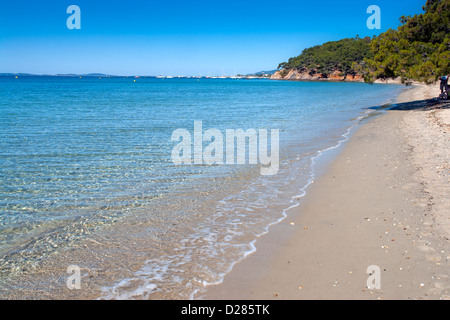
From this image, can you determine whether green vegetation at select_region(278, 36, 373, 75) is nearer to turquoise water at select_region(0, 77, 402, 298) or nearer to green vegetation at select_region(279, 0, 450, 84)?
green vegetation at select_region(279, 0, 450, 84)

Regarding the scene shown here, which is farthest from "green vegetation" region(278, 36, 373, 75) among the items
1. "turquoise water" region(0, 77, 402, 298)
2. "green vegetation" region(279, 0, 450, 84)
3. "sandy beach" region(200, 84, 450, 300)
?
"sandy beach" region(200, 84, 450, 300)

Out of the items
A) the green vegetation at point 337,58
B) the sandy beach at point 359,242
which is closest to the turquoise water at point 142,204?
the sandy beach at point 359,242

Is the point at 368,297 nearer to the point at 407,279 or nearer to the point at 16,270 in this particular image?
the point at 407,279

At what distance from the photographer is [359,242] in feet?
19.6

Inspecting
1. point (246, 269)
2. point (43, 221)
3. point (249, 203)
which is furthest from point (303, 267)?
point (43, 221)

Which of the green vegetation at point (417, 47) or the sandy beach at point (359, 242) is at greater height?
the green vegetation at point (417, 47)

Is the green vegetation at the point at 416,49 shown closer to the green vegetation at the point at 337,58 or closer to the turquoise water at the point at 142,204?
the turquoise water at the point at 142,204

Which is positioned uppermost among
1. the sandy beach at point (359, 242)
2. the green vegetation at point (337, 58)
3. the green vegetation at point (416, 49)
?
the green vegetation at point (337, 58)

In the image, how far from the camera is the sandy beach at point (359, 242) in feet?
15.3

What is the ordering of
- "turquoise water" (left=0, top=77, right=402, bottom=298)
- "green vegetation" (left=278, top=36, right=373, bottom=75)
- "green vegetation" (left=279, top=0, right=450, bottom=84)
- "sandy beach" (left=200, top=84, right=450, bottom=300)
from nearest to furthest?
"sandy beach" (left=200, top=84, right=450, bottom=300), "turquoise water" (left=0, top=77, right=402, bottom=298), "green vegetation" (left=279, top=0, right=450, bottom=84), "green vegetation" (left=278, top=36, right=373, bottom=75)

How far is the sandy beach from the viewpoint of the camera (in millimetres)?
4672

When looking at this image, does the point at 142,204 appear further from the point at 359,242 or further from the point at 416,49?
the point at 416,49

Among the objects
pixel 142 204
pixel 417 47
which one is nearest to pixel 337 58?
pixel 417 47

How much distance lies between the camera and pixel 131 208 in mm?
8000
